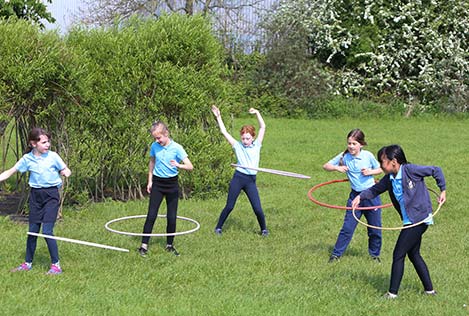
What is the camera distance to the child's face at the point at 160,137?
8.00 m

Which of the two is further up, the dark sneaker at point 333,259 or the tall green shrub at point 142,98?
the tall green shrub at point 142,98

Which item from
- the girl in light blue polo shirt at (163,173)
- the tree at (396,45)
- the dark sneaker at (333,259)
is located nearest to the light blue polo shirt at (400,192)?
the dark sneaker at (333,259)

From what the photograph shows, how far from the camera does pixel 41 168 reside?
7.16m

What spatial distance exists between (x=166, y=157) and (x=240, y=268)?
1.62 m

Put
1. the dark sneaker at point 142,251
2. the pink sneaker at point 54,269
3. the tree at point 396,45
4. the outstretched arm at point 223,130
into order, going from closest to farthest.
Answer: the pink sneaker at point 54,269
the dark sneaker at point 142,251
the outstretched arm at point 223,130
the tree at point 396,45

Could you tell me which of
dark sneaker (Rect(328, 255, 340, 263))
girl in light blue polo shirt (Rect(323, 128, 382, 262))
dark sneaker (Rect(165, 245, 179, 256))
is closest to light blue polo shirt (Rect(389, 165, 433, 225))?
girl in light blue polo shirt (Rect(323, 128, 382, 262))

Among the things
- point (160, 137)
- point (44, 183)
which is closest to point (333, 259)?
point (160, 137)

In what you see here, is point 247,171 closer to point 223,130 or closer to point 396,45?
point 223,130

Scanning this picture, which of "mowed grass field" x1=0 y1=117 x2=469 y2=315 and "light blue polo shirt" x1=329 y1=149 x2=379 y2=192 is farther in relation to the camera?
"light blue polo shirt" x1=329 y1=149 x2=379 y2=192

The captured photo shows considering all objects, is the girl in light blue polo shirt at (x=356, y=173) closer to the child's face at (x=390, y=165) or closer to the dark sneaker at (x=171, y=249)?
the child's face at (x=390, y=165)

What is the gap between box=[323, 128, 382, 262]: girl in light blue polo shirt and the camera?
309 inches

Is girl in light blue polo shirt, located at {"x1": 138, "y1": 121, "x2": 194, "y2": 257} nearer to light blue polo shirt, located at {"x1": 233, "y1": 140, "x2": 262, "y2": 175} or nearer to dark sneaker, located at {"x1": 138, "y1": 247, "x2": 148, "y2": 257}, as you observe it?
dark sneaker, located at {"x1": 138, "y1": 247, "x2": 148, "y2": 257}

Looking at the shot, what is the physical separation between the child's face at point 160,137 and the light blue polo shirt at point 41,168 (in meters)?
1.26

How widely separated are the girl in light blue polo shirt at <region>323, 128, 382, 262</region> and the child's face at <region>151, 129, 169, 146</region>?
6.33ft
